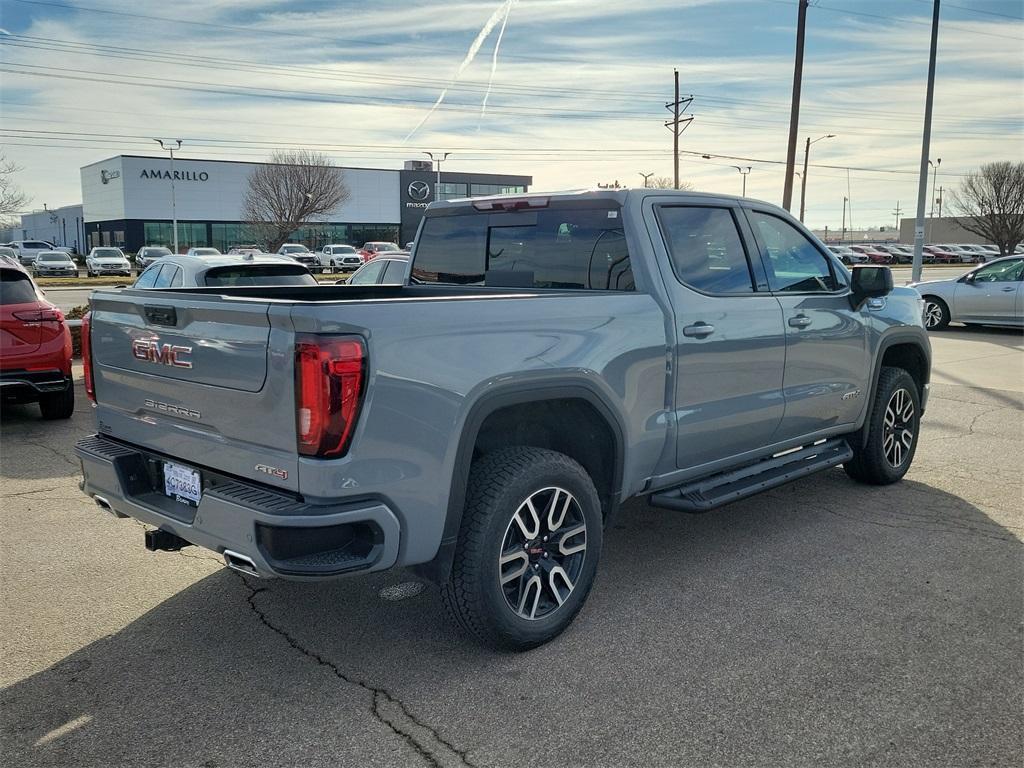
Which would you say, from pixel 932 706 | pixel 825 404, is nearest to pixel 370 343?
pixel 932 706

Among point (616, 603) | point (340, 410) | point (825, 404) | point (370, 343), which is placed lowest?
point (616, 603)

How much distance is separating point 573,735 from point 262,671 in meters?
1.28

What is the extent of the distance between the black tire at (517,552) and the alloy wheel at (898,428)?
3096mm

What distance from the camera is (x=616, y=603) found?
4152 mm

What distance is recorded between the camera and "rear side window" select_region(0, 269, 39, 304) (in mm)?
7703

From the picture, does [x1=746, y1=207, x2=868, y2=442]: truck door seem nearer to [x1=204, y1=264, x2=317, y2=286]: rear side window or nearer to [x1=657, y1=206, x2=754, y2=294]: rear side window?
[x1=657, y1=206, x2=754, y2=294]: rear side window

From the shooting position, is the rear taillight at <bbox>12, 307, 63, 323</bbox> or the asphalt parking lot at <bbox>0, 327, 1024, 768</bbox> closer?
the asphalt parking lot at <bbox>0, 327, 1024, 768</bbox>

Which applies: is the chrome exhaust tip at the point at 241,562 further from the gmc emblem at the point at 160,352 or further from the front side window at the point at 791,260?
the front side window at the point at 791,260

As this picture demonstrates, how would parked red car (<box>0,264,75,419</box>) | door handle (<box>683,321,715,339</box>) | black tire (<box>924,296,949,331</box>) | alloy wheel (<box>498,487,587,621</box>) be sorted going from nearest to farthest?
alloy wheel (<box>498,487,587,621</box>) < door handle (<box>683,321,715,339</box>) < parked red car (<box>0,264,75,419</box>) < black tire (<box>924,296,949,331</box>)

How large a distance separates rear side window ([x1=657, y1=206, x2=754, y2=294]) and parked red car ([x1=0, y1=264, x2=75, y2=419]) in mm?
5918

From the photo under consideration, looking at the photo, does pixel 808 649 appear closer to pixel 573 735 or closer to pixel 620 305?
pixel 573 735

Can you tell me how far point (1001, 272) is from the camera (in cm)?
1652

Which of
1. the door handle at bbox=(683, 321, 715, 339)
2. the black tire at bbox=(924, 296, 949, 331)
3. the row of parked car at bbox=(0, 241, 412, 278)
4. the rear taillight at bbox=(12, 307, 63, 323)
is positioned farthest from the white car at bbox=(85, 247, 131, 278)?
the door handle at bbox=(683, 321, 715, 339)

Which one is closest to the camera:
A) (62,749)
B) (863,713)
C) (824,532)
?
(62,749)
